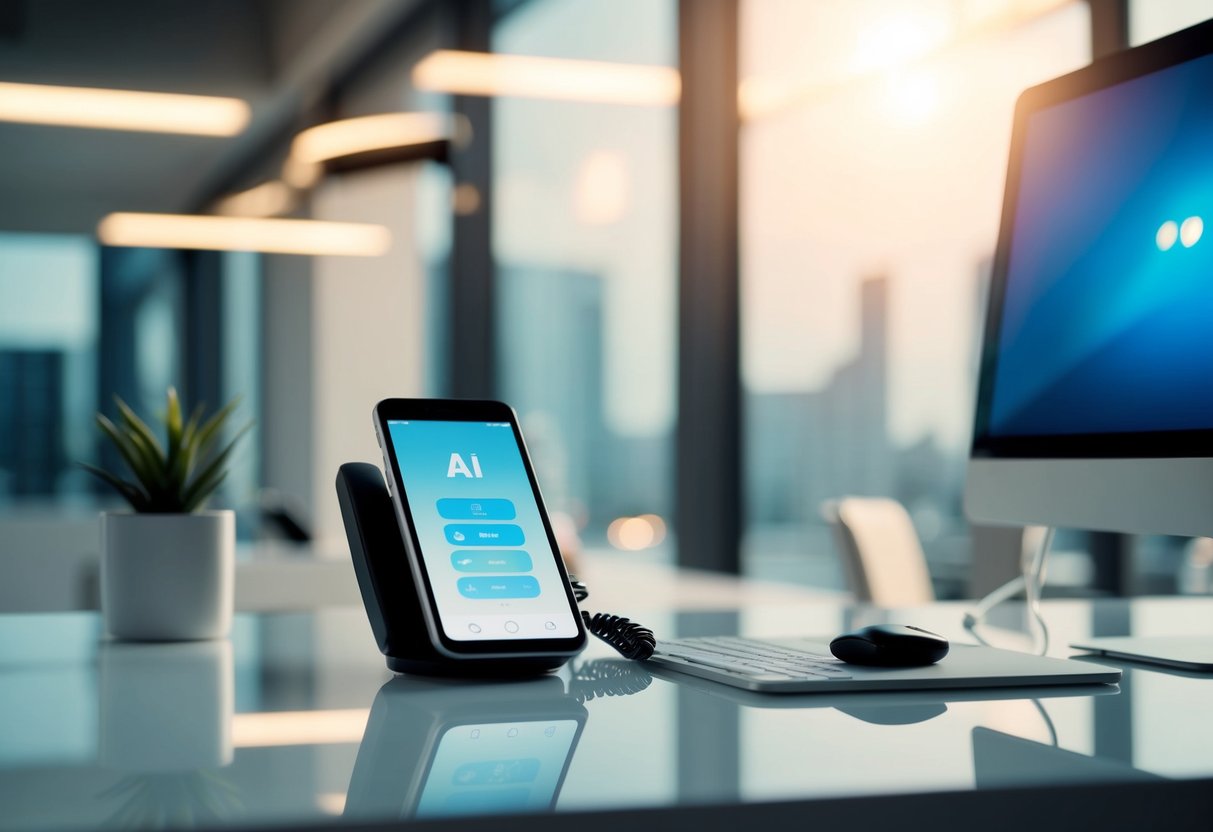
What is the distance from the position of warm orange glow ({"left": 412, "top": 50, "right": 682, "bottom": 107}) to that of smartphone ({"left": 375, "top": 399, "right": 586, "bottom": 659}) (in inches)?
135

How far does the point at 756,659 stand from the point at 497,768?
0.36 m

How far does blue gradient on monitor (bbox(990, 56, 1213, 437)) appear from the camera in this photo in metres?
1.06

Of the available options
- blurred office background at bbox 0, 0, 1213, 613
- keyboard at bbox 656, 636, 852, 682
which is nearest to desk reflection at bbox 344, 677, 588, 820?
keyboard at bbox 656, 636, 852, 682

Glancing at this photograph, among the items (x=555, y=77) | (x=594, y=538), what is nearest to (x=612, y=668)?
(x=594, y=538)

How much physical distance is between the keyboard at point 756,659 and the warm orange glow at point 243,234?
554 centimetres

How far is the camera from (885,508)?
2609 mm

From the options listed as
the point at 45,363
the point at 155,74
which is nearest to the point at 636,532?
the point at 155,74

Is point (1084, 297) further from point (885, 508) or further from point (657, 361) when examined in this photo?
point (657, 361)

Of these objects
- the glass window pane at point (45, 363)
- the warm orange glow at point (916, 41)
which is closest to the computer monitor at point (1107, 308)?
the warm orange glow at point (916, 41)

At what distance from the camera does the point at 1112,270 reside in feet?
3.76

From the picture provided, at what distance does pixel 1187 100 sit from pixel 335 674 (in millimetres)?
863

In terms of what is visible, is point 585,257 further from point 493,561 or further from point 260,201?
point 493,561

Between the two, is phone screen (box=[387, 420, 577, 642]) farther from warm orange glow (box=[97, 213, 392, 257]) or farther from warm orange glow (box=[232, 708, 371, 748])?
warm orange glow (box=[97, 213, 392, 257])

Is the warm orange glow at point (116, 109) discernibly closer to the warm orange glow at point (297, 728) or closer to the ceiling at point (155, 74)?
the ceiling at point (155, 74)
